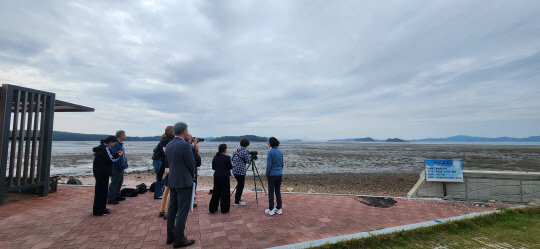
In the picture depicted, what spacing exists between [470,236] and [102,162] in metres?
7.06

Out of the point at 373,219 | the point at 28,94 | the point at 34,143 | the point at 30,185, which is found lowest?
the point at 373,219

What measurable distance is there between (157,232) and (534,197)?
9.11 metres

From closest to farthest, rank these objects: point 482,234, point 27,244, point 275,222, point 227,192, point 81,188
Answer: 1. point 27,244
2. point 482,234
3. point 275,222
4. point 227,192
5. point 81,188

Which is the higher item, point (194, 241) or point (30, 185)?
point (30, 185)

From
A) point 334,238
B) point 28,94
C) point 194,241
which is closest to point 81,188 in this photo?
point 28,94

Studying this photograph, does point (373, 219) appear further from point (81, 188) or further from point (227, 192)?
point (81, 188)

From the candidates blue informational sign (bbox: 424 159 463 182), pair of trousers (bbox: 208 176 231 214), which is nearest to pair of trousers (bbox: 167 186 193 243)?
pair of trousers (bbox: 208 176 231 214)

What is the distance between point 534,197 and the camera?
591 centimetres

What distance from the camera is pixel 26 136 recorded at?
593cm

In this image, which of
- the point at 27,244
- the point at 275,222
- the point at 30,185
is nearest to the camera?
the point at 27,244

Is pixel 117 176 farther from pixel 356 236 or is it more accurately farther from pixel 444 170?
pixel 444 170

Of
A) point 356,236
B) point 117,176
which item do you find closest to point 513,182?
point 356,236

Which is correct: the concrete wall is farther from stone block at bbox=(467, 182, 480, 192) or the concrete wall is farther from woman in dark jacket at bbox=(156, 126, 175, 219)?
woman in dark jacket at bbox=(156, 126, 175, 219)

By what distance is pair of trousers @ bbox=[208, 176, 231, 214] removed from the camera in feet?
16.4
